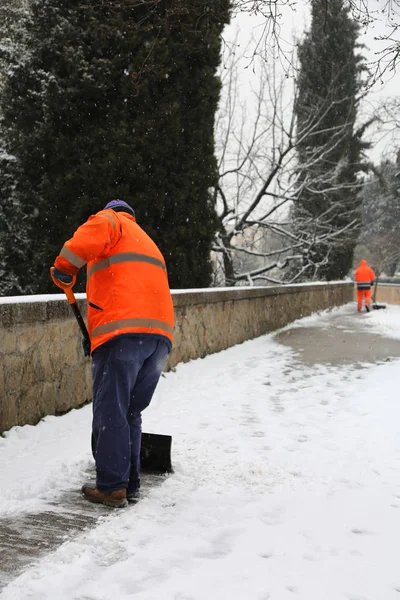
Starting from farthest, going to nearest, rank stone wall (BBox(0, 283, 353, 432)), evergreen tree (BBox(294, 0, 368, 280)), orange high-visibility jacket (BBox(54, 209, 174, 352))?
1. evergreen tree (BBox(294, 0, 368, 280))
2. stone wall (BBox(0, 283, 353, 432))
3. orange high-visibility jacket (BBox(54, 209, 174, 352))

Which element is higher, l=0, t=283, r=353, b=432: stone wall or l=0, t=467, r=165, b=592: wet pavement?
l=0, t=283, r=353, b=432: stone wall

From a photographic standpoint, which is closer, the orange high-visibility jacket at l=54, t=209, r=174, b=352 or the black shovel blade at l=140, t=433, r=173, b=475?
the orange high-visibility jacket at l=54, t=209, r=174, b=352

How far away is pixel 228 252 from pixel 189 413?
9984mm

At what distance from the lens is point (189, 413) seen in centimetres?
550

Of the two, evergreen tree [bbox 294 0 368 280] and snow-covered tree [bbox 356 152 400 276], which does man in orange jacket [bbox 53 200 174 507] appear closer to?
evergreen tree [bbox 294 0 368 280]

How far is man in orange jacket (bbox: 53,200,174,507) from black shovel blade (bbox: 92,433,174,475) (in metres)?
0.49

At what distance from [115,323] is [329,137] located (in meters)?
19.7

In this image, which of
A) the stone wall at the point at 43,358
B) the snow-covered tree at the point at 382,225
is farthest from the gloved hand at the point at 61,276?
the snow-covered tree at the point at 382,225

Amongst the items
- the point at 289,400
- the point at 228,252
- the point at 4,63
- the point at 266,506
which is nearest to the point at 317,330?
the point at 228,252

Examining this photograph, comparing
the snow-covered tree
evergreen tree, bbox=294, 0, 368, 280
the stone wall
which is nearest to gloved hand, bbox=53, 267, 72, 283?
the stone wall

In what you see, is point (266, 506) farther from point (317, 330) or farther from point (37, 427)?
point (317, 330)

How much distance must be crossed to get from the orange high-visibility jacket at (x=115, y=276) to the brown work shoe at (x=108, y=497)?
0.81 m

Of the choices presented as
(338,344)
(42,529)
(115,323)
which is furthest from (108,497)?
(338,344)

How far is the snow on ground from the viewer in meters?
2.43
